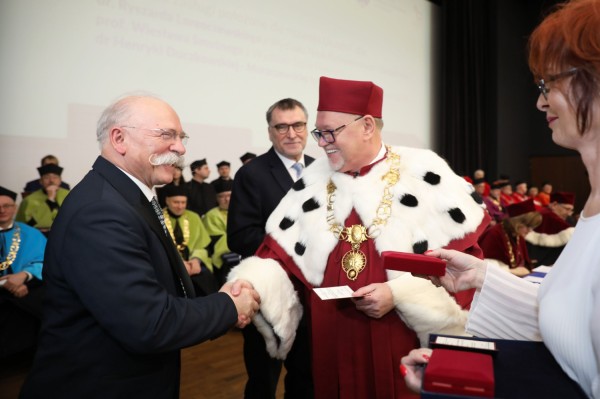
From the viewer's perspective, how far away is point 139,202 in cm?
162

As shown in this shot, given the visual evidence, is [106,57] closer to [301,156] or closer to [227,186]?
[227,186]

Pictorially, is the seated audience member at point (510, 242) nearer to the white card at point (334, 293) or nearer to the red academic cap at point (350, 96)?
the red academic cap at point (350, 96)

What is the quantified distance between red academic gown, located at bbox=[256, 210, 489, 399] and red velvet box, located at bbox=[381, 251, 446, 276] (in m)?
0.48

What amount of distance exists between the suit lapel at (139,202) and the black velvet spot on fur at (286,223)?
2.10 feet

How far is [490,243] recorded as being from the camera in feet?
16.6

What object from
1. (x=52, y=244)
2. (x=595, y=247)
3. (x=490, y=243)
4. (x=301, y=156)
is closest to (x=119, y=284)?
(x=52, y=244)

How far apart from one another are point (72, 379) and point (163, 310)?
1.16ft

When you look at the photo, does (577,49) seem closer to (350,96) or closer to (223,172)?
(350,96)

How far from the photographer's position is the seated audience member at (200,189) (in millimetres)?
6250

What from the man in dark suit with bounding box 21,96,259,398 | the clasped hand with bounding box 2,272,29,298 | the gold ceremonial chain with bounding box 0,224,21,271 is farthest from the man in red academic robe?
the gold ceremonial chain with bounding box 0,224,21,271

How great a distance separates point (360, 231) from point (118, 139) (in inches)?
41.2

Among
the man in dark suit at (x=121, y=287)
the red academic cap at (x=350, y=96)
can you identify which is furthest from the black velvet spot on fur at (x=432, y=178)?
the man in dark suit at (x=121, y=287)

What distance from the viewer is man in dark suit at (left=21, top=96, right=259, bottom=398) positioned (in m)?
1.39

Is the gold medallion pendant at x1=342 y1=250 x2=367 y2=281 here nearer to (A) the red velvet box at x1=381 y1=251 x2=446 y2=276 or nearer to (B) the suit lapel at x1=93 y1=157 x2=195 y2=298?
(A) the red velvet box at x1=381 y1=251 x2=446 y2=276
